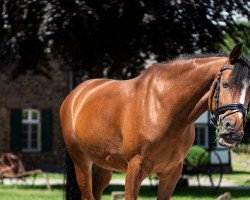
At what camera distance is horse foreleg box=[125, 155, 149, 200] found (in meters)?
5.07

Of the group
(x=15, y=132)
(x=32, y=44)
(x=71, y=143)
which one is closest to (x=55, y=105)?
(x=15, y=132)

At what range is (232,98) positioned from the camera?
15.0 ft

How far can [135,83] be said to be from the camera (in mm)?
5523

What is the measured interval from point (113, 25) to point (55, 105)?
31.5 feet

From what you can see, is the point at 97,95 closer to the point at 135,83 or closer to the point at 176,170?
the point at 135,83

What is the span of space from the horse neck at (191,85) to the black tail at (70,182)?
1.96m

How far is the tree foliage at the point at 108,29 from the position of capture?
1502 cm

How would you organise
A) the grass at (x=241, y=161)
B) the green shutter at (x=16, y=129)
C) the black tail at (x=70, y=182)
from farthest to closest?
the grass at (x=241, y=161) → the green shutter at (x=16, y=129) → the black tail at (x=70, y=182)

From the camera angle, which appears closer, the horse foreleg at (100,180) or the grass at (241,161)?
the horse foreleg at (100,180)

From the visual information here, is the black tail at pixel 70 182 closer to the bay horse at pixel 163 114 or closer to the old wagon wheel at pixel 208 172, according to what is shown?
the bay horse at pixel 163 114

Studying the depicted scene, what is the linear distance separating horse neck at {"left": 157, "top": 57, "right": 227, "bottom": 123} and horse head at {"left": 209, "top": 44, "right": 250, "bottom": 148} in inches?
8.7

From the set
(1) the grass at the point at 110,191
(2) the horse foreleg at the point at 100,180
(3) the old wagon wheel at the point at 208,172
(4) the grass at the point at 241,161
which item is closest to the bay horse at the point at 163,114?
(2) the horse foreleg at the point at 100,180

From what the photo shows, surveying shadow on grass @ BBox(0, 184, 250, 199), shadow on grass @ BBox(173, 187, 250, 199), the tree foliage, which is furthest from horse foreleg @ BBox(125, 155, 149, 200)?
the tree foliage

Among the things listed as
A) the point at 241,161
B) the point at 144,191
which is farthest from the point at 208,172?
the point at 241,161
